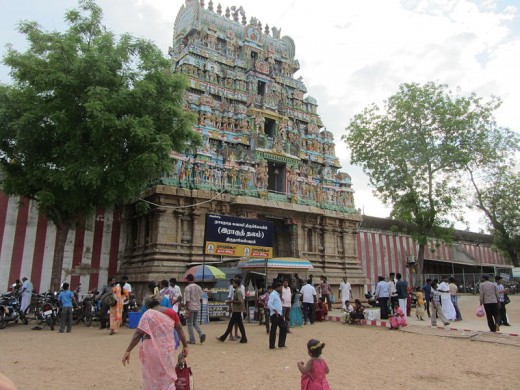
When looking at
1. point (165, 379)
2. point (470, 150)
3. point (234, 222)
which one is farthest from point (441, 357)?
point (470, 150)

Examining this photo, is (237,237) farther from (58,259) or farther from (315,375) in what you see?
(315,375)

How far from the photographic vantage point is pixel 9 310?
1266 centimetres

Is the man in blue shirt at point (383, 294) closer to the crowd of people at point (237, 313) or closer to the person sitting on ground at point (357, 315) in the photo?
the crowd of people at point (237, 313)

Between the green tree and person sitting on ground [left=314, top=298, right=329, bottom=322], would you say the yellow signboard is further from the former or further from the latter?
the green tree

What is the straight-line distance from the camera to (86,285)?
1792 cm

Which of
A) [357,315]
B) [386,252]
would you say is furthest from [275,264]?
[386,252]

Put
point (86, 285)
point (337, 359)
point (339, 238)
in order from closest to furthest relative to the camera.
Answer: point (337, 359)
point (86, 285)
point (339, 238)

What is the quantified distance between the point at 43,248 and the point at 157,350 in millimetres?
15352

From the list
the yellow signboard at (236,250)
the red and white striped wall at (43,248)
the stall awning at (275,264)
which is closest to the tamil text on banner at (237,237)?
the yellow signboard at (236,250)

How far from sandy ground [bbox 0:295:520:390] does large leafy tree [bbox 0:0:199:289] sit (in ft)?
16.2

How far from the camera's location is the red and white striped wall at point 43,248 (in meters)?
16.8

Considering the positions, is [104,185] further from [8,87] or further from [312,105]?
[312,105]

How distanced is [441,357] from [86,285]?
48.9 ft

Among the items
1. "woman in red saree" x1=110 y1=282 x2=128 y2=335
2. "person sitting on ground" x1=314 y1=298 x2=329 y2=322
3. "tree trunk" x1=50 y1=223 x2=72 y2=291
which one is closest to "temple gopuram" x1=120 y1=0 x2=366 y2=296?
"tree trunk" x1=50 y1=223 x2=72 y2=291
